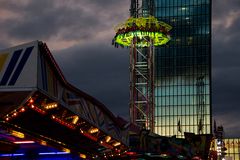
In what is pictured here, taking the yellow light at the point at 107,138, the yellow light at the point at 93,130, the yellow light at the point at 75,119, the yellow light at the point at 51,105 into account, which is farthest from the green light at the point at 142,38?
the yellow light at the point at 51,105

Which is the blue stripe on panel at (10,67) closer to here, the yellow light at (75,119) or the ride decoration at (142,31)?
the yellow light at (75,119)

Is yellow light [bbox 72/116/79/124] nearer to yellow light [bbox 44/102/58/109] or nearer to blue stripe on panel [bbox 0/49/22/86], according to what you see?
yellow light [bbox 44/102/58/109]

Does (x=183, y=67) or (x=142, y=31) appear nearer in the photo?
(x=142, y=31)

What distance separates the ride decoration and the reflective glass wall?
52193 millimetres

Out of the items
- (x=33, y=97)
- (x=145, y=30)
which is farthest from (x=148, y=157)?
(x=145, y=30)

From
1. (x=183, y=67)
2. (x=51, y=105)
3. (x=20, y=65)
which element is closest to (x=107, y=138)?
(x=51, y=105)

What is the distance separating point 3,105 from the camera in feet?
66.4

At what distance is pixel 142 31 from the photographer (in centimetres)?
9181

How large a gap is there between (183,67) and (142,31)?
193ft

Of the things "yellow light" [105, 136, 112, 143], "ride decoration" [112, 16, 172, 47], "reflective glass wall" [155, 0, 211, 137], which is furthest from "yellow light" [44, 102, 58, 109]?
"reflective glass wall" [155, 0, 211, 137]

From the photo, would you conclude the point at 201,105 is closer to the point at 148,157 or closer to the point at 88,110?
the point at 148,157

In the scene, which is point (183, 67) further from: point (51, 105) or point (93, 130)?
point (51, 105)

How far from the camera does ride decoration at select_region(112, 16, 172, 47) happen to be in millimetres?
92250

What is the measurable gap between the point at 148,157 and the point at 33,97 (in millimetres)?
28562
